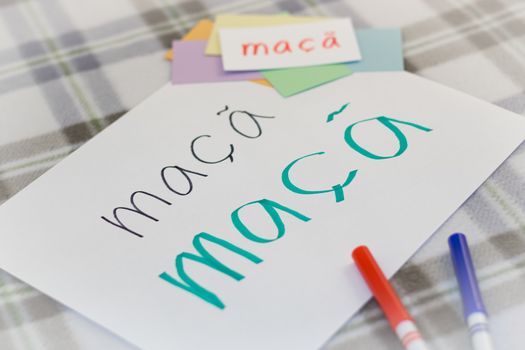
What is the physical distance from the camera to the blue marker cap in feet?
1.58

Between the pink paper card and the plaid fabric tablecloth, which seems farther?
the pink paper card

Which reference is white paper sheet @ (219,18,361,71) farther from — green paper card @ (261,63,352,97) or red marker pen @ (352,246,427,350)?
red marker pen @ (352,246,427,350)

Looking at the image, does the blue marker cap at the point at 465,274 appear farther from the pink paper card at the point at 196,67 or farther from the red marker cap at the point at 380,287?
the pink paper card at the point at 196,67

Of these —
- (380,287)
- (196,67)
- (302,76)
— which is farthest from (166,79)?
(380,287)

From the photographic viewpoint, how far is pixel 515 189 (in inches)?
22.5

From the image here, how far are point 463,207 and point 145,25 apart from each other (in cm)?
40

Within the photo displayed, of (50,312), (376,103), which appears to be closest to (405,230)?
(376,103)

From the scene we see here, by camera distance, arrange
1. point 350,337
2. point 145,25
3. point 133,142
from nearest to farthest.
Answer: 1. point 350,337
2. point 133,142
3. point 145,25

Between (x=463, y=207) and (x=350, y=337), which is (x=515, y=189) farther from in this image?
(x=350, y=337)

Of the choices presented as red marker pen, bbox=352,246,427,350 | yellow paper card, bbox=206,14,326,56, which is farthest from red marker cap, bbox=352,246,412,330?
yellow paper card, bbox=206,14,326,56

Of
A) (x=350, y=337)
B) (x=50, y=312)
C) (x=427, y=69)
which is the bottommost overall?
(x=350, y=337)

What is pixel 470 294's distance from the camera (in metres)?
0.49

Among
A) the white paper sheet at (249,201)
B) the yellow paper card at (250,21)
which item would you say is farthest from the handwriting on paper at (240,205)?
the yellow paper card at (250,21)

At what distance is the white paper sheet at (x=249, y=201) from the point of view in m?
0.50
